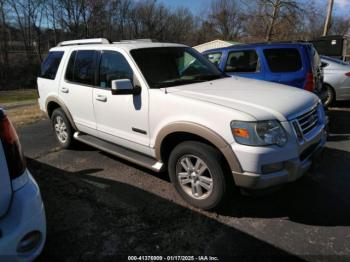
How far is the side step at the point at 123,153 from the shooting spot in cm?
374

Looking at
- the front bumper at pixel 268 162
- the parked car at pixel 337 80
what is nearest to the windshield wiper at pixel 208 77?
the front bumper at pixel 268 162

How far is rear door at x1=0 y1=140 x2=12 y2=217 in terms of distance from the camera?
2010mm

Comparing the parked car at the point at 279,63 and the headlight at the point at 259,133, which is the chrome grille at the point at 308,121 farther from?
the parked car at the point at 279,63

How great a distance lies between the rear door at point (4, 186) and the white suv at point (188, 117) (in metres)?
1.71

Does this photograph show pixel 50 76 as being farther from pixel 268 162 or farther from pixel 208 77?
pixel 268 162

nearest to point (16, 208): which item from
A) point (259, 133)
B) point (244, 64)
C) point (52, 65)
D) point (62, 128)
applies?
point (259, 133)

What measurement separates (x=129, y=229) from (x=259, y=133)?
1.58 metres

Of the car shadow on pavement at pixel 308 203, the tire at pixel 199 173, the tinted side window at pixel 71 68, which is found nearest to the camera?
the tire at pixel 199 173

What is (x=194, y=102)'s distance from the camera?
125 inches

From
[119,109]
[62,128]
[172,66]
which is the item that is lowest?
[62,128]

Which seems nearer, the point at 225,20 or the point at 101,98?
the point at 101,98

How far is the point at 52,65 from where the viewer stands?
5.44m

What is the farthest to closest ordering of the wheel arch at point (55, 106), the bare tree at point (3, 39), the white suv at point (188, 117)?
the bare tree at point (3, 39) < the wheel arch at point (55, 106) < the white suv at point (188, 117)

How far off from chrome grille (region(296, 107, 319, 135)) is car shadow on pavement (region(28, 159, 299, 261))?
121 centimetres
